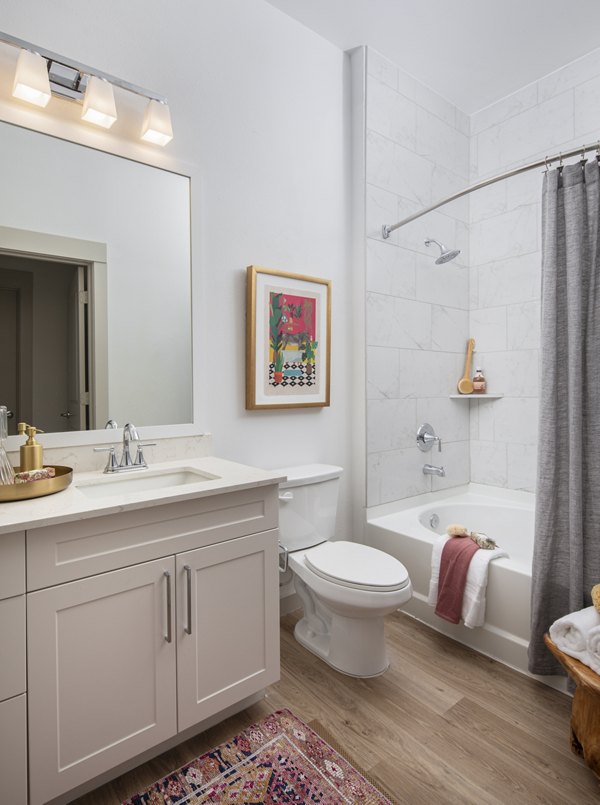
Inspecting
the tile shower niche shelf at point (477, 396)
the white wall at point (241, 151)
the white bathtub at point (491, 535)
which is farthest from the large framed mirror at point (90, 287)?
the tile shower niche shelf at point (477, 396)

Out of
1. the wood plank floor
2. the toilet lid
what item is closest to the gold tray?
the wood plank floor

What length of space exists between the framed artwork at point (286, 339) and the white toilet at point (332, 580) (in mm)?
384

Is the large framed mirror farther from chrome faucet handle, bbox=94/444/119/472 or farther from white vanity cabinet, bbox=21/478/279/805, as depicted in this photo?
white vanity cabinet, bbox=21/478/279/805

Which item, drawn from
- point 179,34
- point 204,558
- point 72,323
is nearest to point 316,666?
point 204,558

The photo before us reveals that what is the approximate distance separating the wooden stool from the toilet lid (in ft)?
1.88

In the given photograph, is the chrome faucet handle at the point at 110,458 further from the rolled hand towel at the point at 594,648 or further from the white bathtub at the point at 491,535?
the rolled hand towel at the point at 594,648

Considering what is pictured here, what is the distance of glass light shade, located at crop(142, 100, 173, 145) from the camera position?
174 cm

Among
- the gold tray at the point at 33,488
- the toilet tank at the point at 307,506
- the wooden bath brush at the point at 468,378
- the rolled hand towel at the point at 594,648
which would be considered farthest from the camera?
the wooden bath brush at the point at 468,378

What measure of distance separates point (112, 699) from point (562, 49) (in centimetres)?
358

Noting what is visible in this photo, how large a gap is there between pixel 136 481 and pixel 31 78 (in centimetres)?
138

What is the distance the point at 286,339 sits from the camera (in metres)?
2.25

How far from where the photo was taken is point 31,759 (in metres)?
1.14

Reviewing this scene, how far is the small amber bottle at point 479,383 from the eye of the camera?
118 inches

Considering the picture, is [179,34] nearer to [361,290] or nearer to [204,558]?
[361,290]
